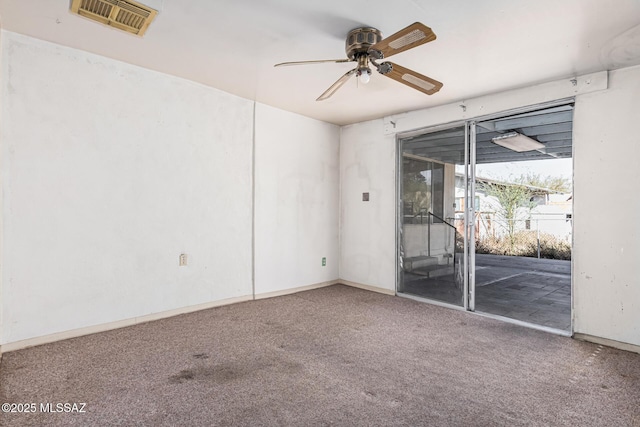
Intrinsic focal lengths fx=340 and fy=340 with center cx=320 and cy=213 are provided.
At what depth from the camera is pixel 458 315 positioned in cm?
378

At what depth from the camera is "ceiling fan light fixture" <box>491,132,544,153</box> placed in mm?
4871

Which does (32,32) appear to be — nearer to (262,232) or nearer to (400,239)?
(262,232)

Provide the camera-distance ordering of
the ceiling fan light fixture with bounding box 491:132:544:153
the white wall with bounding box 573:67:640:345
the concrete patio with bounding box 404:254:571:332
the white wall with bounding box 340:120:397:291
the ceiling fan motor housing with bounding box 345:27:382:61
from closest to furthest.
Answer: the ceiling fan motor housing with bounding box 345:27:382:61 < the white wall with bounding box 573:67:640:345 < the concrete patio with bounding box 404:254:571:332 < the white wall with bounding box 340:120:397:291 < the ceiling fan light fixture with bounding box 491:132:544:153

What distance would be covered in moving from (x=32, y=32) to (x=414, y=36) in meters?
2.91

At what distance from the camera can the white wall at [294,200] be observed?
4430 mm

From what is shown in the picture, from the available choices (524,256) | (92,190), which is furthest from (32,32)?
(524,256)

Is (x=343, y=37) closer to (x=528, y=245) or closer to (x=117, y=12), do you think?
(x=117, y=12)

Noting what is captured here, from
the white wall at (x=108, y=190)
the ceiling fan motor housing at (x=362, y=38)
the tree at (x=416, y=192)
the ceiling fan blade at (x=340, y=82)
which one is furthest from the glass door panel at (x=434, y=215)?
the white wall at (x=108, y=190)

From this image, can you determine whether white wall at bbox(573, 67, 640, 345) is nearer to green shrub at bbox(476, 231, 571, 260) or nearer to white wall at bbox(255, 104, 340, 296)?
white wall at bbox(255, 104, 340, 296)

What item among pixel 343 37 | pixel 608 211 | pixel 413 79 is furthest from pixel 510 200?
pixel 343 37

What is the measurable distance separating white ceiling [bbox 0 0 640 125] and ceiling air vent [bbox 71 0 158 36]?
0.24 ft

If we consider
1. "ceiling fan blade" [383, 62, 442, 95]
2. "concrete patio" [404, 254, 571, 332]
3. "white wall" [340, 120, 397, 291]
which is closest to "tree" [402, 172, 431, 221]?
"white wall" [340, 120, 397, 291]

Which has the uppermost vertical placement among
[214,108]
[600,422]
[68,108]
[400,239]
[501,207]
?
[214,108]

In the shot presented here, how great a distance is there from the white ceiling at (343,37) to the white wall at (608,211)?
1.25ft
